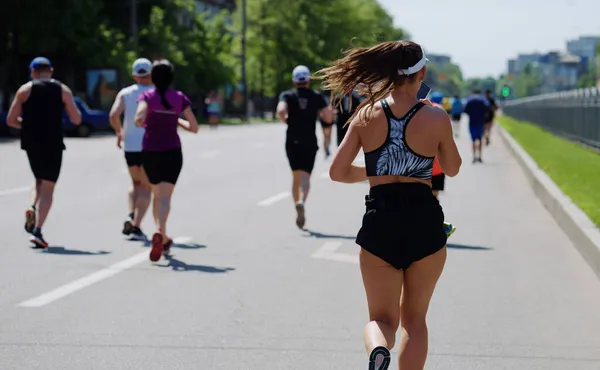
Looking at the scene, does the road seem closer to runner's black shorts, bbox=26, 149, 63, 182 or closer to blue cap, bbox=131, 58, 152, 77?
runner's black shorts, bbox=26, 149, 63, 182

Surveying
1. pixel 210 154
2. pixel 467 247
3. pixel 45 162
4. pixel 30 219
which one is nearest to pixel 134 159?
pixel 45 162

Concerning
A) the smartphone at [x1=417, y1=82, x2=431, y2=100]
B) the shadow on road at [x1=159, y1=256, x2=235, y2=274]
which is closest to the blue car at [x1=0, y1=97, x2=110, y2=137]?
the shadow on road at [x1=159, y1=256, x2=235, y2=274]

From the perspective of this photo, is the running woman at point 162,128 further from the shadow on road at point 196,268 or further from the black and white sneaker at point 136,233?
the black and white sneaker at point 136,233

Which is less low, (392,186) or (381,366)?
(392,186)

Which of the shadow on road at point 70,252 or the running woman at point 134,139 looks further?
the running woman at point 134,139

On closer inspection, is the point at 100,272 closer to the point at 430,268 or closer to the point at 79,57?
the point at 430,268

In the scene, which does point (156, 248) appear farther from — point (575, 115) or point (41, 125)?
point (575, 115)

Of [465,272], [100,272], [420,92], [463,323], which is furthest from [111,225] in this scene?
[420,92]

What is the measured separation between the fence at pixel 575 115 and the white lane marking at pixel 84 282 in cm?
2048

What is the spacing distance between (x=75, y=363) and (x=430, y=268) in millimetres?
2264

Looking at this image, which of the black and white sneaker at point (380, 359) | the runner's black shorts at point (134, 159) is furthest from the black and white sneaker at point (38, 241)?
the black and white sneaker at point (380, 359)

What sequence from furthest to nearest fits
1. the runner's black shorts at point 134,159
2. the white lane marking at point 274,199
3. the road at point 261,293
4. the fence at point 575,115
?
the fence at point 575,115 → the white lane marking at point 274,199 → the runner's black shorts at point 134,159 → the road at point 261,293

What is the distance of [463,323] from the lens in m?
7.44

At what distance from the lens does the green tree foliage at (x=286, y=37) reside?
9538 cm
